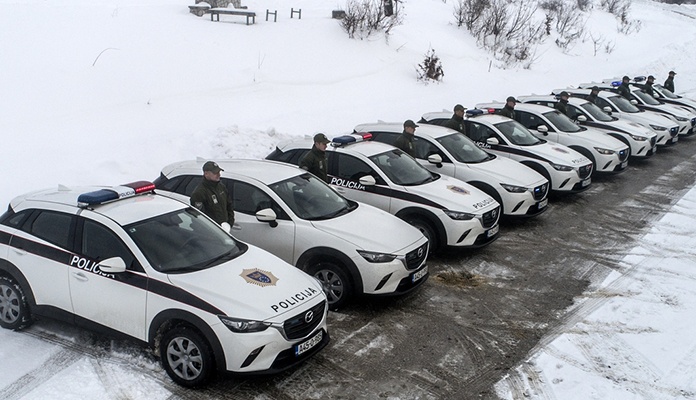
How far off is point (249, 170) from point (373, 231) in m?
1.98

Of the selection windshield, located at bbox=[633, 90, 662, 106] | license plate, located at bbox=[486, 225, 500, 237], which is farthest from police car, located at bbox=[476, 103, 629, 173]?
windshield, located at bbox=[633, 90, 662, 106]

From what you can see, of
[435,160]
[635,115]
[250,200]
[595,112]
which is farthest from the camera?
[635,115]

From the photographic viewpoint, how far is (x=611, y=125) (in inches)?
629

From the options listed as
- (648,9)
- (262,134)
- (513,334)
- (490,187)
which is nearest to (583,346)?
(513,334)

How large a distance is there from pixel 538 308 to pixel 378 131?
5025 millimetres

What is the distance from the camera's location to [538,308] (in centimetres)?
786

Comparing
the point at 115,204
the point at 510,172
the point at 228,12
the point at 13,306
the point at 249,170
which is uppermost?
the point at 228,12

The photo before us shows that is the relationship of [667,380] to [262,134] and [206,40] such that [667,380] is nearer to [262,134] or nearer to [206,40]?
[262,134]

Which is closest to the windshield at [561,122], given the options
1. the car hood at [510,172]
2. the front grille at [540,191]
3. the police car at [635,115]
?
the police car at [635,115]

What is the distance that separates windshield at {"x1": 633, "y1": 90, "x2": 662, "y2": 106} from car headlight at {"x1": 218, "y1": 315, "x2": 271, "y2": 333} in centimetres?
1840

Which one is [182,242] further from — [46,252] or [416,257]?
[416,257]

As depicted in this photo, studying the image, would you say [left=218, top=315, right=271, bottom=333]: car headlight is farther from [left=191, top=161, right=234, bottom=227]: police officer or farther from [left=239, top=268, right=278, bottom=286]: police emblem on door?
[left=191, top=161, right=234, bottom=227]: police officer

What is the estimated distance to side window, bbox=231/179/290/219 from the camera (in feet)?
26.3


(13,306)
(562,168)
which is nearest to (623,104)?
(562,168)
